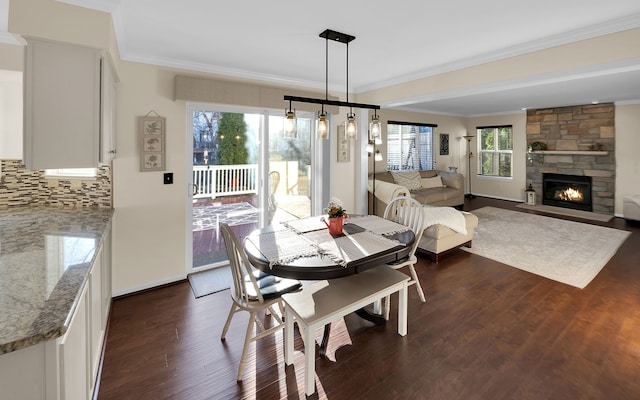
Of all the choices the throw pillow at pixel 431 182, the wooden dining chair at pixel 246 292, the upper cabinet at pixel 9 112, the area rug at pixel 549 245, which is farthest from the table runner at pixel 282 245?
the throw pillow at pixel 431 182

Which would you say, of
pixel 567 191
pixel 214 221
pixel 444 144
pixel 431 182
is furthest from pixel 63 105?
pixel 567 191

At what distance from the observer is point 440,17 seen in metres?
2.32

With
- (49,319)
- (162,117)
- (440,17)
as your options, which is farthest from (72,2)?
(440,17)

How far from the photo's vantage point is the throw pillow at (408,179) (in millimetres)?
6727

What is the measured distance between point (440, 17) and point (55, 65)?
8.85ft

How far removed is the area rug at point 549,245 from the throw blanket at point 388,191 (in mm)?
1338

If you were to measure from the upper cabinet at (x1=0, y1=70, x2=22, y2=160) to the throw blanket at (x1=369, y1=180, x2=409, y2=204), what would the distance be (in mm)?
4592

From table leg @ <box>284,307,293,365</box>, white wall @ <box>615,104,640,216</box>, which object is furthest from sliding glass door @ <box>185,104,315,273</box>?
white wall @ <box>615,104,640,216</box>

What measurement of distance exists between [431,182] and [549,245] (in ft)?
10.3

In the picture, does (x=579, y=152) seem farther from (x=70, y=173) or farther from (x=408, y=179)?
(x=70, y=173)

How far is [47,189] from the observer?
285cm

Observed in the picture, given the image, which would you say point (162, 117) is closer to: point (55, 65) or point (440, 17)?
point (55, 65)

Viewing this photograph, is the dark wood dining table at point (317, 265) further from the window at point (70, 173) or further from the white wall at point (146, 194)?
the window at point (70, 173)

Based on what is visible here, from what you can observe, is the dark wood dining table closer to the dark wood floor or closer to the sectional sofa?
the dark wood floor
